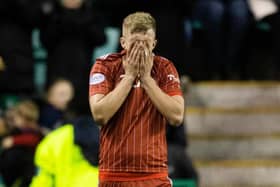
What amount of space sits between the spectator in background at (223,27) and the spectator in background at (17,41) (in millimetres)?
1572

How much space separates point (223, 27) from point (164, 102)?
504 centimetres

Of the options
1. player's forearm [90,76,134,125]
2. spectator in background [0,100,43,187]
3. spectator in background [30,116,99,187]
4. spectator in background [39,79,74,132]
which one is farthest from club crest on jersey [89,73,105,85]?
spectator in background [39,79,74,132]

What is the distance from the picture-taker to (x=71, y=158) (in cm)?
705

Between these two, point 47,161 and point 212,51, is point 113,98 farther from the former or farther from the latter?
point 212,51

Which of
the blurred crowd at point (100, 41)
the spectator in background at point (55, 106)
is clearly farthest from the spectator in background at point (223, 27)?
the spectator in background at point (55, 106)

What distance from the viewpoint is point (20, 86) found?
10.1 metres

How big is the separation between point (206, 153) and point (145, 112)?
14.5 ft

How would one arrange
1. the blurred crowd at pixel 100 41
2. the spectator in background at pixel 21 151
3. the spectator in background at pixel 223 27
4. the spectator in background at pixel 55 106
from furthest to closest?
the spectator in background at pixel 223 27 → the blurred crowd at pixel 100 41 → the spectator in background at pixel 55 106 → the spectator in background at pixel 21 151

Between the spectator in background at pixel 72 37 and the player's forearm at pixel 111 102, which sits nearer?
the player's forearm at pixel 111 102

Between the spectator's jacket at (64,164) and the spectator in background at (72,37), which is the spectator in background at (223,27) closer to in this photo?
the spectator in background at (72,37)

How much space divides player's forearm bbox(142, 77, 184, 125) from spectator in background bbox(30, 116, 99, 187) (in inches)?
62.4

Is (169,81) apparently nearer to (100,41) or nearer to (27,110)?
(27,110)

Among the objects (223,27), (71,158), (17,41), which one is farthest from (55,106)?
(71,158)

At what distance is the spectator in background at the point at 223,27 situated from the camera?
33.9ft
